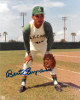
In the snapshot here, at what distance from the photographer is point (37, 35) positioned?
3783 millimetres

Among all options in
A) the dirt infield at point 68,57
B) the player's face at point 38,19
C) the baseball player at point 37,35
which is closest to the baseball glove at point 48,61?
the baseball player at point 37,35

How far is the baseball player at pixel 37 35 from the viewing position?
3555 mm

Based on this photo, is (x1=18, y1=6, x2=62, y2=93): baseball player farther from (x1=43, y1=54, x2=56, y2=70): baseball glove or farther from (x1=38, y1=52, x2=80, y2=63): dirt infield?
(x1=38, y1=52, x2=80, y2=63): dirt infield

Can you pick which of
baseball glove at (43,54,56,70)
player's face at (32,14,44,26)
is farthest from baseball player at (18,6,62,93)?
baseball glove at (43,54,56,70)

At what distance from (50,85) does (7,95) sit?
132 centimetres

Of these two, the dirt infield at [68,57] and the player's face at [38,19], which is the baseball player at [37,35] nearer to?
the player's face at [38,19]

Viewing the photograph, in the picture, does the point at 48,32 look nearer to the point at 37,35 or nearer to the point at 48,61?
the point at 37,35

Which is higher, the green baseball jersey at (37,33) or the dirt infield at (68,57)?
the green baseball jersey at (37,33)

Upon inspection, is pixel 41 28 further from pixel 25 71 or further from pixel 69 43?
pixel 69 43

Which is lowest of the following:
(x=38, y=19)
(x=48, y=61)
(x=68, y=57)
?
(x=68, y=57)

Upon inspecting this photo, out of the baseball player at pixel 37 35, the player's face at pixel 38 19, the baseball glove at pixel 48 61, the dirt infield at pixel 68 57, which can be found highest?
the player's face at pixel 38 19

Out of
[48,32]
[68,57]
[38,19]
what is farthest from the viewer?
[68,57]

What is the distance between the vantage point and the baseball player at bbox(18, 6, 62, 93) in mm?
3555

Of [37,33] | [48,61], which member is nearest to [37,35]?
[37,33]
